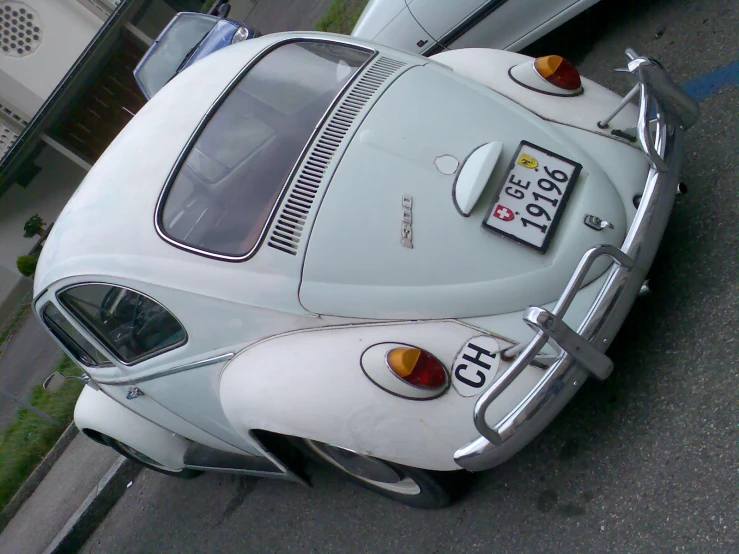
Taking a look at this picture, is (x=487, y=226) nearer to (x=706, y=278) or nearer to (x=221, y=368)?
(x=706, y=278)

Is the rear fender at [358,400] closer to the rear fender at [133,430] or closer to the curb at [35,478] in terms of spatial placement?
the rear fender at [133,430]

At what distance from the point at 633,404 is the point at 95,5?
1481 cm

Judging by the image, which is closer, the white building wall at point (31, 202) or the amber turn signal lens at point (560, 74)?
the amber turn signal lens at point (560, 74)

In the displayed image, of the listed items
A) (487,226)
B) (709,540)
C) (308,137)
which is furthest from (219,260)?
(709,540)

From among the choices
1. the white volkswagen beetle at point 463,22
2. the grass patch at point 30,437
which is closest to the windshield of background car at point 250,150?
the white volkswagen beetle at point 463,22

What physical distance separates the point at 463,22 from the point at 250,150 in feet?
7.21

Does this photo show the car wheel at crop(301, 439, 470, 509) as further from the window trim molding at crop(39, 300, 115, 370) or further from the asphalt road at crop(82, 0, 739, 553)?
the window trim molding at crop(39, 300, 115, 370)

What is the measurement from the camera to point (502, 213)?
238 cm

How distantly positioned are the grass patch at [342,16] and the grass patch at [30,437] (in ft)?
16.8

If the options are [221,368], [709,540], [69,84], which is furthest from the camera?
[69,84]

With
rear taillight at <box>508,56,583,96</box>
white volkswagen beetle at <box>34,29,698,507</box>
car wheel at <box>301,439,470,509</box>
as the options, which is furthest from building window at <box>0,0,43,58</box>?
car wheel at <box>301,439,470,509</box>

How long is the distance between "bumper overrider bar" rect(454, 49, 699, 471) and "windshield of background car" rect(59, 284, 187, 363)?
1.48 meters

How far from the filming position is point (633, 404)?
2.48 m

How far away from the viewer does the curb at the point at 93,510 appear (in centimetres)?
448
